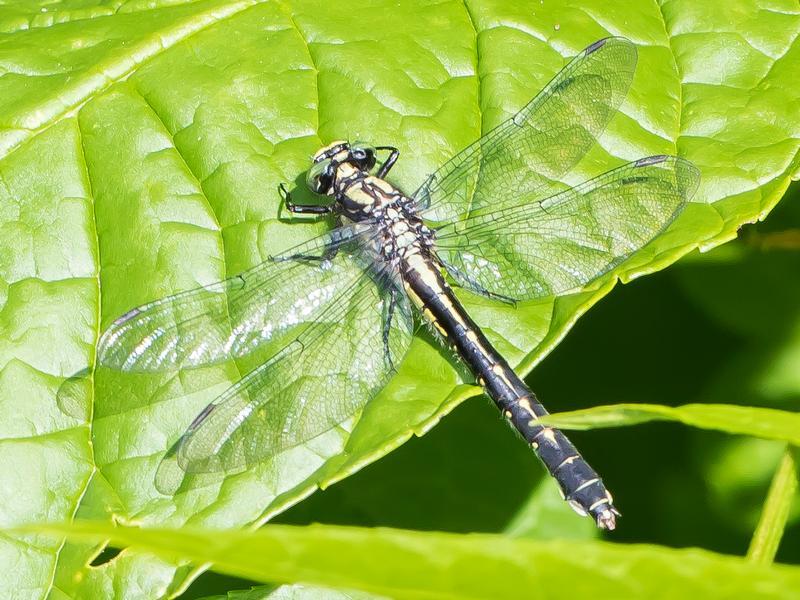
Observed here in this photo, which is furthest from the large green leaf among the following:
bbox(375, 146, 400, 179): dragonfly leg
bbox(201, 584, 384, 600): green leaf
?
bbox(201, 584, 384, 600): green leaf

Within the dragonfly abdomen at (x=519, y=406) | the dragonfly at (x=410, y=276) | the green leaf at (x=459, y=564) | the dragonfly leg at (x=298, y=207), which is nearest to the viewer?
the green leaf at (x=459, y=564)

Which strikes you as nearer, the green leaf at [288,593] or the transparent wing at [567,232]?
the green leaf at [288,593]

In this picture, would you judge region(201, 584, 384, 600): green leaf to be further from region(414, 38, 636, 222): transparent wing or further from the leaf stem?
the leaf stem

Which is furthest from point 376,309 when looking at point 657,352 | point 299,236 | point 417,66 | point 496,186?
point 657,352

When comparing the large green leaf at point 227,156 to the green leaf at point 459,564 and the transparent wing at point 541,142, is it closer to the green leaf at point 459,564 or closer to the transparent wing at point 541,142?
the transparent wing at point 541,142

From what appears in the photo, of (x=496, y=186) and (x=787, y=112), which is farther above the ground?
(x=496, y=186)

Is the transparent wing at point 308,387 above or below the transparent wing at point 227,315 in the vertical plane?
below

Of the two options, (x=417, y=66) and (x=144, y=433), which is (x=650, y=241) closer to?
(x=417, y=66)

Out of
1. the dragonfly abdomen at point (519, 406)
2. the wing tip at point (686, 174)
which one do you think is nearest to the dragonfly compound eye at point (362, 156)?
the dragonfly abdomen at point (519, 406)
